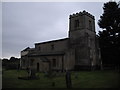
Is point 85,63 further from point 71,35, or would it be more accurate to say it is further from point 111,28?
point 111,28

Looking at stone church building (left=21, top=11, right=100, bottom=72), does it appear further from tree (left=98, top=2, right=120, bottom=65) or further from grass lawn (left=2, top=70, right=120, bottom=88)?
grass lawn (left=2, top=70, right=120, bottom=88)

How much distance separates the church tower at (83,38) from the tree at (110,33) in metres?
2.74

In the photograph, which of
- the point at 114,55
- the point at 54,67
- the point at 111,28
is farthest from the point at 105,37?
the point at 54,67

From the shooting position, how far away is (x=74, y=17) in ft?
116

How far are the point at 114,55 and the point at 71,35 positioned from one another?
1161cm

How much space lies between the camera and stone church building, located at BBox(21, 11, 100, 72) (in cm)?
3117

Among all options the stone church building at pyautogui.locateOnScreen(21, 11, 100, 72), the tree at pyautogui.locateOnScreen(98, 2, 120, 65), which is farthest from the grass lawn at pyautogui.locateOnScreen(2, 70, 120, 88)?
the tree at pyautogui.locateOnScreen(98, 2, 120, 65)

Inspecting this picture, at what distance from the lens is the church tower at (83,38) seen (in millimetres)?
31250

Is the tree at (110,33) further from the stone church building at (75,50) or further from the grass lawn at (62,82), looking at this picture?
the grass lawn at (62,82)

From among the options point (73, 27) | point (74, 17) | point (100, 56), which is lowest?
point (100, 56)

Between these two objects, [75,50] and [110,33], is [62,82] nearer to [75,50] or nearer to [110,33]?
[75,50]

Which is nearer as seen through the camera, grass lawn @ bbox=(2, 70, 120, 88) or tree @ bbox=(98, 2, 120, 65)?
grass lawn @ bbox=(2, 70, 120, 88)

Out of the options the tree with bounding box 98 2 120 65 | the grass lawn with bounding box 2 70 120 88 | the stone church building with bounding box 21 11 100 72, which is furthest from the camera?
the tree with bounding box 98 2 120 65

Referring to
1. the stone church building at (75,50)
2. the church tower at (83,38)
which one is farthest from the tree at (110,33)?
the church tower at (83,38)
